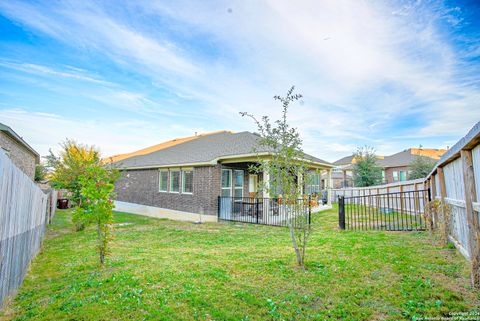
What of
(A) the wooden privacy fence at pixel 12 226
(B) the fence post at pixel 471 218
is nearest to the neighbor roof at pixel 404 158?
(B) the fence post at pixel 471 218

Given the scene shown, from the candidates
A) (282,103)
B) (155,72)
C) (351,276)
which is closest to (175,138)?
(155,72)

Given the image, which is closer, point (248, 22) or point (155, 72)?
point (248, 22)

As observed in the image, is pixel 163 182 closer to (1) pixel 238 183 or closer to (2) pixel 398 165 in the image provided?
(1) pixel 238 183

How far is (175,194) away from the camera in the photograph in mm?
14734

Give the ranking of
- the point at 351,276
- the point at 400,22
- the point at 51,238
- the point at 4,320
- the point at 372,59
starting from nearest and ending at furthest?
1. the point at 4,320
2. the point at 351,276
3. the point at 400,22
4. the point at 51,238
5. the point at 372,59

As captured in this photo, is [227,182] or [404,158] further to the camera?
[404,158]

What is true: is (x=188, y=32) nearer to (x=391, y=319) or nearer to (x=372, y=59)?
(x=372, y=59)

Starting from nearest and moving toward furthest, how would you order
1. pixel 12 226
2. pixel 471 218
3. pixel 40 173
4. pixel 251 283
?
pixel 12 226 < pixel 471 218 < pixel 251 283 < pixel 40 173

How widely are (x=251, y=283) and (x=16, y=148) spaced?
1412 cm

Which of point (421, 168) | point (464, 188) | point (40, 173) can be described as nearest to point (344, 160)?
point (421, 168)

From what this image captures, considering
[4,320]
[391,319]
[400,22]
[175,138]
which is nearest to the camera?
[391,319]

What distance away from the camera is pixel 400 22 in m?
8.66

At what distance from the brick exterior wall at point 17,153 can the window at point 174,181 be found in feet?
24.0

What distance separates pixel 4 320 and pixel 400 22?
12016mm
